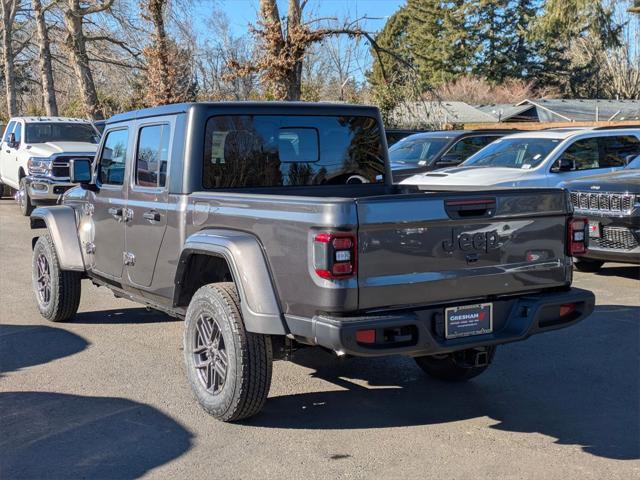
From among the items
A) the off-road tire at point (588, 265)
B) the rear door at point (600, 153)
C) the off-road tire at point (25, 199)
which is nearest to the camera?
the off-road tire at point (588, 265)

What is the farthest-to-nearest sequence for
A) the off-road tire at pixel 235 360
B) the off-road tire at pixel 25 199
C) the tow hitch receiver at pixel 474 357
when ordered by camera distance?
the off-road tire at pixel 25 199
the tow hitch receiver at pixel 474 357
the off-road tire at pixel 235 360

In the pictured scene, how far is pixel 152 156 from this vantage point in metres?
5.78

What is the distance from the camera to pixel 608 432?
15.5ft

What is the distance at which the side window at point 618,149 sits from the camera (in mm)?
11750

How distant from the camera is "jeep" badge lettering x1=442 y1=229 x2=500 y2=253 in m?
4.40

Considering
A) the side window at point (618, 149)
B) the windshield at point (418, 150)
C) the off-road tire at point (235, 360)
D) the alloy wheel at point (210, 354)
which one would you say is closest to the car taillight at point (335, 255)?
the off-road tire at point (235, 360)

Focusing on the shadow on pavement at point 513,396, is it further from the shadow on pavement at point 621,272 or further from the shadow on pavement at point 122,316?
the shadow on pavement at point 621,272

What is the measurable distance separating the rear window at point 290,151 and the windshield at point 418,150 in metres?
9.07

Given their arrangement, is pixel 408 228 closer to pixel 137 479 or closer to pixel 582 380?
pixel 137 479

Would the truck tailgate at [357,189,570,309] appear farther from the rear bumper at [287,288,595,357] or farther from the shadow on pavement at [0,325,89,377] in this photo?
the shadow on pavement at [0,325,89,377]

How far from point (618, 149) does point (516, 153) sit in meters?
1.50

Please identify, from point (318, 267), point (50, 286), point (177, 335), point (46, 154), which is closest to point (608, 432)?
point (318, 267)

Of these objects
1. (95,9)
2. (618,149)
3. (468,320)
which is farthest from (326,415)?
(95,9)

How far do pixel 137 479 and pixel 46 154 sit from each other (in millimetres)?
12741
